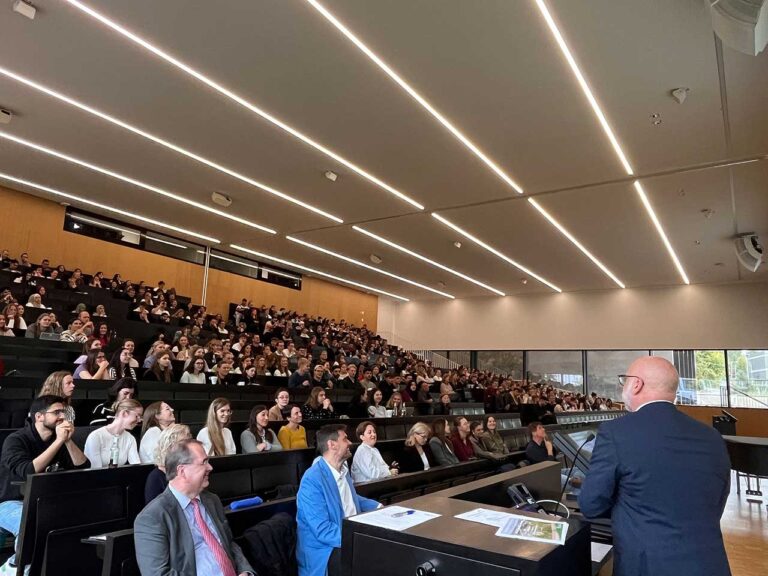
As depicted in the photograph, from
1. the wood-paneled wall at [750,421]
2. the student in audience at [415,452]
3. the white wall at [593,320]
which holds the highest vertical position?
the white wall at [593,320]

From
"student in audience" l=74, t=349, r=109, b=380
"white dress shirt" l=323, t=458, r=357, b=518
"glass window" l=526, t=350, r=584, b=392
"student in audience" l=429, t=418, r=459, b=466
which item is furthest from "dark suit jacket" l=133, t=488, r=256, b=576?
"glass window" l=526, t=350, r=584, b=392

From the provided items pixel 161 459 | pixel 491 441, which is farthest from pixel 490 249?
pixel 161 459

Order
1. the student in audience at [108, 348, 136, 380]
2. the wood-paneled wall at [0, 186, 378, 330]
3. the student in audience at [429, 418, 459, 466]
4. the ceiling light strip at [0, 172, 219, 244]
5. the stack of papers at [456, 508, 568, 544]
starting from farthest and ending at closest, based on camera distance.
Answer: the wood-paneled wall at [0, 186, 378, 330] → the ceiling light strip at [0, 172, 219, 244] → the student in audience at [108, 348, 136, 380] → the student in audience at [429, 418, 459, 466] → the stack of papers at [456, 508, 568, 544]

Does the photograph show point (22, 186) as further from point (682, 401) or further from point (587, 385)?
point (682, 401)

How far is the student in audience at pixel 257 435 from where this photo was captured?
4848 mm

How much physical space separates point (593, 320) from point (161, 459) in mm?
17189

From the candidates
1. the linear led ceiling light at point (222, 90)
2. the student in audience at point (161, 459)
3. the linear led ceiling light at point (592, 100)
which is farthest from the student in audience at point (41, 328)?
the linear led ceiling light at point (592, 100)

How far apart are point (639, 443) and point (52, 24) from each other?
668 cm

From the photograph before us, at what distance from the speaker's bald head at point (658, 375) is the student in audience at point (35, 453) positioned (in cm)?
345

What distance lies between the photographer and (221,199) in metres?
10.3

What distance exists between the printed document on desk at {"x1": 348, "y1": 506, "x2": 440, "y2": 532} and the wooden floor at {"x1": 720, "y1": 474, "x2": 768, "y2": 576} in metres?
4.51

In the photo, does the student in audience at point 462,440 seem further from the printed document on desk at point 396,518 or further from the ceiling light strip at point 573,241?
the printed document on desk at point 396,518

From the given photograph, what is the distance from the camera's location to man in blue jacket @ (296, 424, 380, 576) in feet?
9.16

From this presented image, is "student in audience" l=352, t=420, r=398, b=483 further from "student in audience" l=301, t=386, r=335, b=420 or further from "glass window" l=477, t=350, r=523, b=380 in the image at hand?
"glass window" l=477, t=350, r=523, b=380
